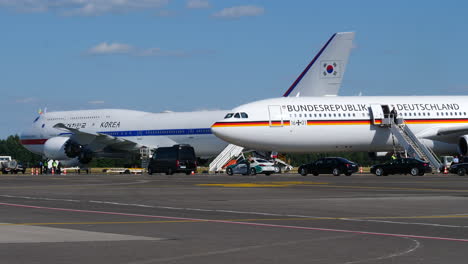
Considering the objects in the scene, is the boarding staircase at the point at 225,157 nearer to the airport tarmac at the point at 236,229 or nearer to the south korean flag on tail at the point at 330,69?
the south korean flag on tail at the point at 330,69

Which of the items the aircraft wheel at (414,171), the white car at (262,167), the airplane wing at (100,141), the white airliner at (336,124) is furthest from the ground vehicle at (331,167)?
the airplane wing at (100,141)

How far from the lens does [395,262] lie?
12.1 m

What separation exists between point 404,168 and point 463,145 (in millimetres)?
7706

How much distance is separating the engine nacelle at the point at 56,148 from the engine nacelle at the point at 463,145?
4020 centimetres

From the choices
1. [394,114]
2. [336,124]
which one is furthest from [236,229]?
[394,114]

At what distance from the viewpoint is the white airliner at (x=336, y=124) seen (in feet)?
201

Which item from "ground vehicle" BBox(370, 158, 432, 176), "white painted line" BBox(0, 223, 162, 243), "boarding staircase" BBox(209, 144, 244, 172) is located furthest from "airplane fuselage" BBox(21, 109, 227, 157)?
"white painted line" BBox(0, 223, 162, 243)

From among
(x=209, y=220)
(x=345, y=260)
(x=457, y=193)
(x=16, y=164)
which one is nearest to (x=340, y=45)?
(x=16, y=164)

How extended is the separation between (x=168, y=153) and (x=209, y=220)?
153 feet

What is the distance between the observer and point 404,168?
5566cm

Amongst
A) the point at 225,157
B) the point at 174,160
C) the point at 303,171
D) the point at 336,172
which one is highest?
the point at 225,157

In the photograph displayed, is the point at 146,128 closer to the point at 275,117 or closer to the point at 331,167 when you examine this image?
the point at 275,117

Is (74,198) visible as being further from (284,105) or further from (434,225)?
(284,105)

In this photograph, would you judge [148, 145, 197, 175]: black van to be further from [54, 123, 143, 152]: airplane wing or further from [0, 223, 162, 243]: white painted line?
[0, 223, 162, 243]: white painted line
